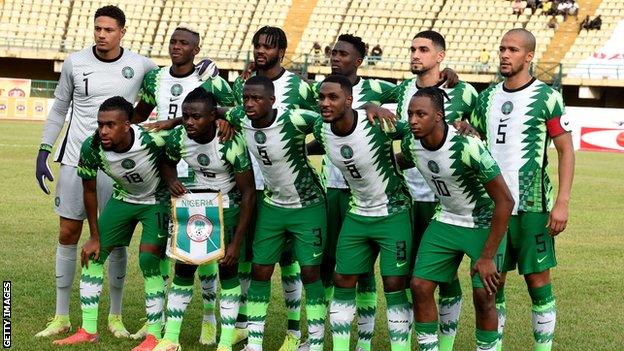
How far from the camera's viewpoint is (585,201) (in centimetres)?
2077

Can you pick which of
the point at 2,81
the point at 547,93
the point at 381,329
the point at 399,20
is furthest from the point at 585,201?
the point at 399,20

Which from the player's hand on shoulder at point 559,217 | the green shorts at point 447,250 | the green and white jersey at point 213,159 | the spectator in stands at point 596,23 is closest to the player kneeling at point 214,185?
the green and white jersey at point 213,159

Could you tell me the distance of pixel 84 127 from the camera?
8.88 metres

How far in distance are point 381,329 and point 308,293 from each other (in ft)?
5.65

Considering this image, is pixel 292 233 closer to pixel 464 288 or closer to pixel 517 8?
pixel 464 288

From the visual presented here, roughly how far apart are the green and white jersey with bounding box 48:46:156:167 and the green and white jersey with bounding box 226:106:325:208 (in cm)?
131

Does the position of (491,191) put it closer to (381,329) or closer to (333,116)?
(333,116)

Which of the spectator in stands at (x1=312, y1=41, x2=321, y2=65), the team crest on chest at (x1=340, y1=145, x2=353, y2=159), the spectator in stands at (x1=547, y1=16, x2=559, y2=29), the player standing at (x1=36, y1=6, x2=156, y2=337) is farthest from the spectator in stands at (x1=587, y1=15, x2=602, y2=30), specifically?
the team crest on chest at (x1=340, y1=145, x2=353, y2=159)

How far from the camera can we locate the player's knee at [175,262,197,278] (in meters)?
8.16

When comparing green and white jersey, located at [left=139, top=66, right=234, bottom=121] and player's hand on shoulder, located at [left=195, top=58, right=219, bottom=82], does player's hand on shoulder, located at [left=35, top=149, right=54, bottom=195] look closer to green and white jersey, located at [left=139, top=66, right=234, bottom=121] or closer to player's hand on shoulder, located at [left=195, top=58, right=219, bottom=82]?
green and white jersey, located at [left=139, top=66, right=234, bottom=121]

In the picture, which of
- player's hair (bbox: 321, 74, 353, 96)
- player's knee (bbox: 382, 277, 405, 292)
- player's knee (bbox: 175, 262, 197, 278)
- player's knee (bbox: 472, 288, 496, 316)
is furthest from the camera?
player's knee (bbox: 175, 262, 197, 278)

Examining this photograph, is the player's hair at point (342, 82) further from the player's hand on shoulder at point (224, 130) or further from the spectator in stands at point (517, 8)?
the spectator in stands at point (517, 8)

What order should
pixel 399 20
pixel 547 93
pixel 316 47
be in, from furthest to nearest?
1. pixel 399 20
2. pixel 316 47
3. pixel 547 93

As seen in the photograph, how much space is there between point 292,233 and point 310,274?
34cm
